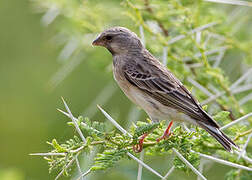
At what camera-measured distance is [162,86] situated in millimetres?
5012

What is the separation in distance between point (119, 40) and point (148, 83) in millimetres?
619

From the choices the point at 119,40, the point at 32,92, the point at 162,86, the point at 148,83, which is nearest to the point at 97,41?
the point at 119,40

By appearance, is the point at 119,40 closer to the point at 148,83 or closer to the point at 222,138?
the point at 148,83

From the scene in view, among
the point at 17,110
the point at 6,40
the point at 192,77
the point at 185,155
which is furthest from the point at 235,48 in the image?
the point at 6,40

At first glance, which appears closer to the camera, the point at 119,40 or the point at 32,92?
the point at 119,40

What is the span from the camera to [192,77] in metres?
5.05

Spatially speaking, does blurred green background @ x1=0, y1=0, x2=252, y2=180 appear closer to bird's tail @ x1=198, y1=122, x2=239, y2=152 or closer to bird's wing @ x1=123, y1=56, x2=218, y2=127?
bird's wing @ x1=123, y1=56, x2=218, y2=127

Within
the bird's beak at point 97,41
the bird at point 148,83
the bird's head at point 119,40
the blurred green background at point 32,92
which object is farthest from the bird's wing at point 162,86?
the blurred green background at point 32,92

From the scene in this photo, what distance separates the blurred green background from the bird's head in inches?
36.9

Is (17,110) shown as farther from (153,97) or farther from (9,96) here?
(153,97)

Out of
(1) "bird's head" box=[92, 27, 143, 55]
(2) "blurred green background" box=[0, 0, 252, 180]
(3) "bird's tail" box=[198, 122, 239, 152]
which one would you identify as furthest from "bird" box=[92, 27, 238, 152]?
(2) "blurred green background" box=[0, 0, 252, 180]

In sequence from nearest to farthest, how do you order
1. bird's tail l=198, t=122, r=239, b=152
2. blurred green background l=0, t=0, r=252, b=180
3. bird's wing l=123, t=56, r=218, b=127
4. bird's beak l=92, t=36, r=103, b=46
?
bird's tail l=198, t=122, r=239, b=152, bird's wing l=123, t=56, r=218, b=127, bird's beak l=92, t=36, r=103, b=46, blurred green background l=0, t=0, r=252, b=180

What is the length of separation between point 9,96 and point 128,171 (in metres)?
3.69

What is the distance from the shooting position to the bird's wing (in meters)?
4.72
